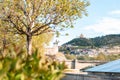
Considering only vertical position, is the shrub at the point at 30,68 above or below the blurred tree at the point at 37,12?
below

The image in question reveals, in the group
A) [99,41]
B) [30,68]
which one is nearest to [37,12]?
[30,68]

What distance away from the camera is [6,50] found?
322 centimetres

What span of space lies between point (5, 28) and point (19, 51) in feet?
88.0

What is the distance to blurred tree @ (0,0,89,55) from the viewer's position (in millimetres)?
27859

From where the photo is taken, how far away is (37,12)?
92.8ft

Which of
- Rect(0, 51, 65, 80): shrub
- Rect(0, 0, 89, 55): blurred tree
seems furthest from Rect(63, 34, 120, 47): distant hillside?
Rect(0, 51, 65, 80): shrub

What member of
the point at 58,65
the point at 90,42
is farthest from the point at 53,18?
the point at 90,42

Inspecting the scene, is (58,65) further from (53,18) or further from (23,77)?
(53,18)

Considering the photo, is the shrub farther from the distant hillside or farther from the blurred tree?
the distant hillside

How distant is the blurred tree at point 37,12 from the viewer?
91.4 ft

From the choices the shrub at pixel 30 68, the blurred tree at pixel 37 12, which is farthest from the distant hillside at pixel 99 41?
the shrub at pixel 30 68

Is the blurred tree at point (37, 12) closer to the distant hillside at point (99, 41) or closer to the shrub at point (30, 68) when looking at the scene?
the shrub at point (30, 68)

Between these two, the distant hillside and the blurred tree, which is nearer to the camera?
the blurred tree

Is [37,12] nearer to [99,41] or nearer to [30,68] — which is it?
[30,68]
